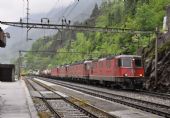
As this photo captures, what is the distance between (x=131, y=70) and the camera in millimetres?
41688

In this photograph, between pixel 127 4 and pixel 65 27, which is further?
pixel 127 4

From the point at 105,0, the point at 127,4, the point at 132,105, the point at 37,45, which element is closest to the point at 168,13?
Answer: the point at 132,105

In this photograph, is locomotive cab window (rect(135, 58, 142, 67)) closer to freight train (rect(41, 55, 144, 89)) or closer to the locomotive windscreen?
freight train (rect(41, 55, 144, 89))

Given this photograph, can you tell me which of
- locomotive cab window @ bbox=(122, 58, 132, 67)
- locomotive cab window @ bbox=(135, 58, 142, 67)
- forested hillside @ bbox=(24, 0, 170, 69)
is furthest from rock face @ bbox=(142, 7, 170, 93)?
forested hillside @ bbox=(24, 0, 170, 69)

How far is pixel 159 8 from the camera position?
257 ft

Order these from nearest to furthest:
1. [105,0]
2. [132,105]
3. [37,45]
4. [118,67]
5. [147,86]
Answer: [132,105] → [118,67] → [147,86] → [105,0] → [37,45]

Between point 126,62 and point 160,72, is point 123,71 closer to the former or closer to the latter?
point 126,62

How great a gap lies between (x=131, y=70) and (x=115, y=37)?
51286 millimetres

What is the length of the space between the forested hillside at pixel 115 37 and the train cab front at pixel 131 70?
1203 centimetres

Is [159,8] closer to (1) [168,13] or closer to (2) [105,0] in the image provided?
(1) [168,13]

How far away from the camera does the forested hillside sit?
73500 millimetres

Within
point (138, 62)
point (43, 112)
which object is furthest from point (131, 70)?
point (43, 112)

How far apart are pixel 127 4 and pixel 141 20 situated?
169 ft

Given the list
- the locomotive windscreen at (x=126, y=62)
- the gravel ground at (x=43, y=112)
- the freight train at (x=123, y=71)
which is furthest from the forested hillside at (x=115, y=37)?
the gravel ground at (x=43, y=112)
